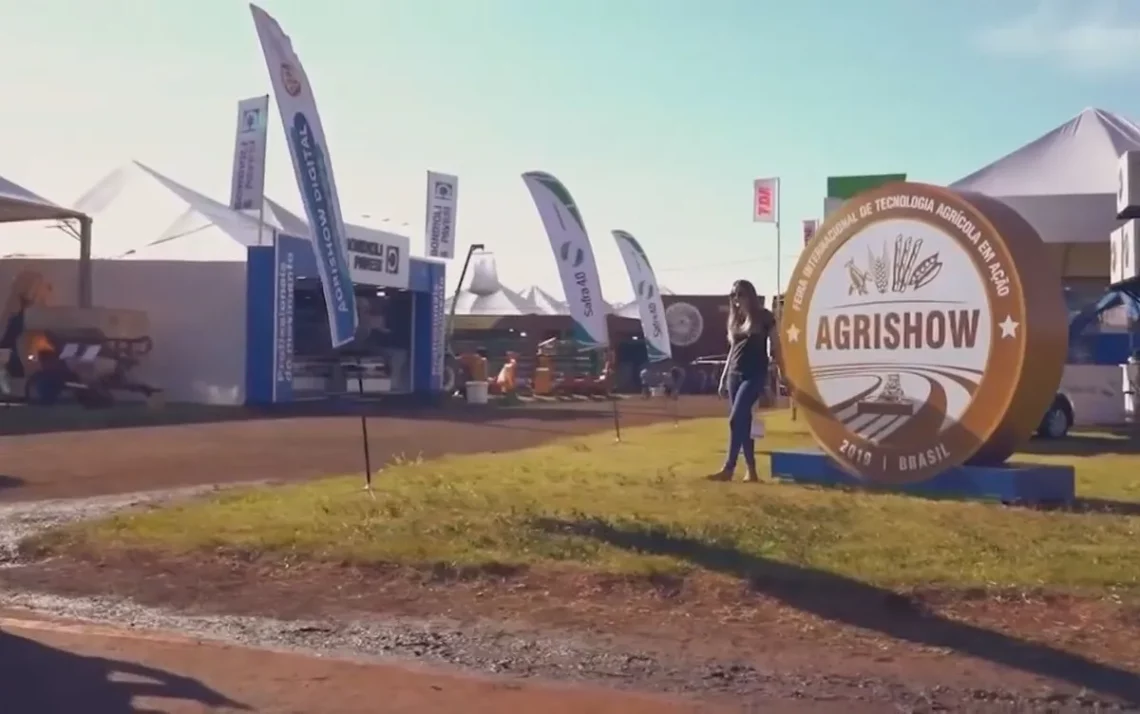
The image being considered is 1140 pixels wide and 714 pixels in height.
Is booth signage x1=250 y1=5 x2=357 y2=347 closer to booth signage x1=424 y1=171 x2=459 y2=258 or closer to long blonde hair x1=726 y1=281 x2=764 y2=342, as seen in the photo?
long blonde hair x1=726 y1=281 x2=764 y2=342

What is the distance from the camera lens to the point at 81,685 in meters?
6.66

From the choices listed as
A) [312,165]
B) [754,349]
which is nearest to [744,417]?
[754,349]

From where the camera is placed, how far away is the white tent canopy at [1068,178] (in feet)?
83.8

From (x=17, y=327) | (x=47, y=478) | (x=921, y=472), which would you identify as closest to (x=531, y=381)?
(x=17, y=327)

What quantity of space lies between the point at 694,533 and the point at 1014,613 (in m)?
2.47

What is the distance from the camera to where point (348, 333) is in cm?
1364

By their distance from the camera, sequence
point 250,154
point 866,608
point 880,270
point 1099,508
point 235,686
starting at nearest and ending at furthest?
point 235,686, point 866,608, point 1099,508, point 880,270, point 250,154

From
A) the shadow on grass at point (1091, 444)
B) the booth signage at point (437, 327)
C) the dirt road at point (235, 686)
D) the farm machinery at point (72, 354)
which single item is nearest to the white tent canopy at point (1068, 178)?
the shadow on grass at point (1091, 444)

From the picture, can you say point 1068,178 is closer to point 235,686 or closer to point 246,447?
point 246,447

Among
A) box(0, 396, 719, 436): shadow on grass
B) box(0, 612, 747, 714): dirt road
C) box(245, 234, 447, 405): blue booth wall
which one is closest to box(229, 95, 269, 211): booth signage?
box(245, 234, 447, 405): blue booth wall

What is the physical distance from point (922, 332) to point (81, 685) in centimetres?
781

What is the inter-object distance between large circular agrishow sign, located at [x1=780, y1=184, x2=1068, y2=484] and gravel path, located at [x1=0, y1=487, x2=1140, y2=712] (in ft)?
17.0

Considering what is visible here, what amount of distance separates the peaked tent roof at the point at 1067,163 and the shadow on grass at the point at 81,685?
22503 millimetres

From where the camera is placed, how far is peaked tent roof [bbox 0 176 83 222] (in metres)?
30.3
